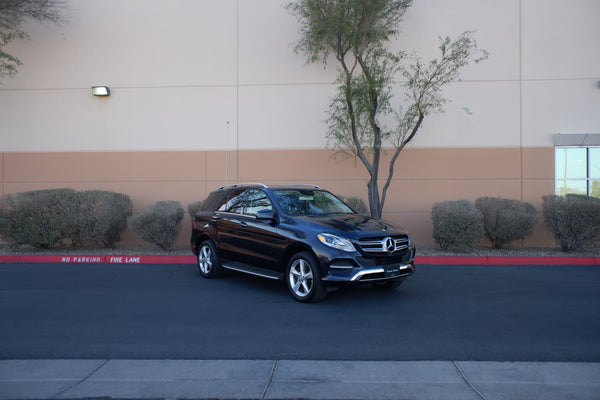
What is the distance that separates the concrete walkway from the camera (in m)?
3.81

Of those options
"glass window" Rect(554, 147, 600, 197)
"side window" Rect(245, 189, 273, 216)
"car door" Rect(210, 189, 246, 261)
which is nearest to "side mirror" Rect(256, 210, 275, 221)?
"side window" Rect(245, 189, 273, 216)

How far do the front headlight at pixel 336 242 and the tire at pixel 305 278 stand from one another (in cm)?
31

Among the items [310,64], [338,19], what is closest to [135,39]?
[310,64]

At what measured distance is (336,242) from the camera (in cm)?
646

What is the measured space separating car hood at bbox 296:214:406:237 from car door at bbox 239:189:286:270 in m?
0.59

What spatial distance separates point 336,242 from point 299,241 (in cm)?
58

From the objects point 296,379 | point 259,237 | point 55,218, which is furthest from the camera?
point 55,218

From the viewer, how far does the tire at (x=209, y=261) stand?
27.8 ft

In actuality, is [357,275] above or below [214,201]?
below

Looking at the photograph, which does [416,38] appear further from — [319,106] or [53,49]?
[53,49]

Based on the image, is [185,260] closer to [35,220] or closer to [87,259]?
[87,259]

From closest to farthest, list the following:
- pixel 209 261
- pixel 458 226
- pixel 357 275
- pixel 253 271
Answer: pixel 357 275 → pixel 253 271 → pixel 209 261 → pixel 458 226

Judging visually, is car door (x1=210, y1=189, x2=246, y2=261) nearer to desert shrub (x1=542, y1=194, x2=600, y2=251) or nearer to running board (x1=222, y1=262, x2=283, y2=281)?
running board (x1=222, y1=262, x2=283, y2=281)

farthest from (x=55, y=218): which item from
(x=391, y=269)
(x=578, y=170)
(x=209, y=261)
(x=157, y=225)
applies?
(x=578, y=170)
